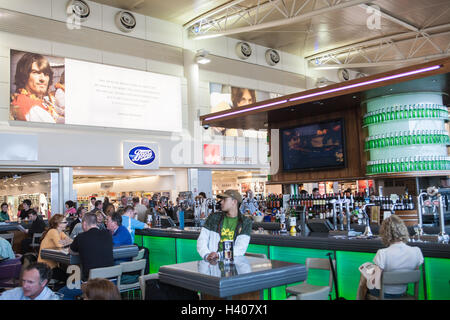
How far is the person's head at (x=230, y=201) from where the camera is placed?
3.86 meters

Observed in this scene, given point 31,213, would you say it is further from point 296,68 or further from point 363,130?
point 296,68

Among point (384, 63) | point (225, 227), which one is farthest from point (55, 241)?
point (384, 63)

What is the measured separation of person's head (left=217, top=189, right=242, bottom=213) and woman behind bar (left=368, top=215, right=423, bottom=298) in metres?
1.25

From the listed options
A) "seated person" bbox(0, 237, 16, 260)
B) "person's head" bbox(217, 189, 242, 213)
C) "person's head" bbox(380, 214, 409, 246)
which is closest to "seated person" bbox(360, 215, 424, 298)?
"person's head" bbox(380, 214, 409, 246)

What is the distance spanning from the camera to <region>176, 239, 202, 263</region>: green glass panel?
621 cm

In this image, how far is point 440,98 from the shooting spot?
7.58m

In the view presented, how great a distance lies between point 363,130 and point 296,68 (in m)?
10.1

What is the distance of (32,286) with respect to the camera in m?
2.84

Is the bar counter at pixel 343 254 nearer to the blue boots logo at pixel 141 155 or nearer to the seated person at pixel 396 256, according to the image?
the seated person at pixel 396 256

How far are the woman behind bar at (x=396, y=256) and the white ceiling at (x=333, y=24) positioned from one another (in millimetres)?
8908

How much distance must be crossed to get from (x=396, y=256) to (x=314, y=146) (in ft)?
19.9

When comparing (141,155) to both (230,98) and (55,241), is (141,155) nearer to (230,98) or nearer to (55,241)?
(230,98)

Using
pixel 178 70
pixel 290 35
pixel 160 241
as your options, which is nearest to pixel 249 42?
pixel 290 35

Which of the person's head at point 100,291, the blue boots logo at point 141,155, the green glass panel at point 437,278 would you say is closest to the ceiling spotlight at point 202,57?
the blue boots logo at point 141,155
